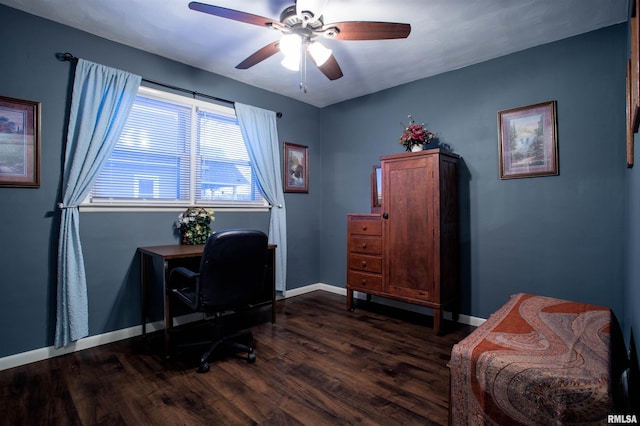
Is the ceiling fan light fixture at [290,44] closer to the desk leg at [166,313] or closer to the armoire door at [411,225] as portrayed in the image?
the armoire door at [411,225]

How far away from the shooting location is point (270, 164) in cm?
390

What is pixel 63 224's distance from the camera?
8.07 feet

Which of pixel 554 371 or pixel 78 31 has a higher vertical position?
pixel 78 31

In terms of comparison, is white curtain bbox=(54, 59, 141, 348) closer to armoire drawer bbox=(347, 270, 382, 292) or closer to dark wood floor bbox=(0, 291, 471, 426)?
dark wood floor bbox=(0, 291, 471, 426)

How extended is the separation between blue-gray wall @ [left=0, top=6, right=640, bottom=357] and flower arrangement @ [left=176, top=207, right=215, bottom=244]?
0.11m

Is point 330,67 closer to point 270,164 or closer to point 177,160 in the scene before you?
point 270,164

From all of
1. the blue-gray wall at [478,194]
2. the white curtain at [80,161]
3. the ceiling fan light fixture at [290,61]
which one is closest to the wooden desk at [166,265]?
the blue-gray wall at [478,194]

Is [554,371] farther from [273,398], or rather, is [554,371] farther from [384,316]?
[384,316]

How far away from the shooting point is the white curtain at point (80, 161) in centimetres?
244

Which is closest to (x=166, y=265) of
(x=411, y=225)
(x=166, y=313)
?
(x=166, y=313)

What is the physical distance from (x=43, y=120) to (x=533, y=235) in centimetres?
420

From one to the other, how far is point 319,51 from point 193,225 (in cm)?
201

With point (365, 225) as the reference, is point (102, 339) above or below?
below

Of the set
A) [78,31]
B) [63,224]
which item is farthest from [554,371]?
[78,31]
